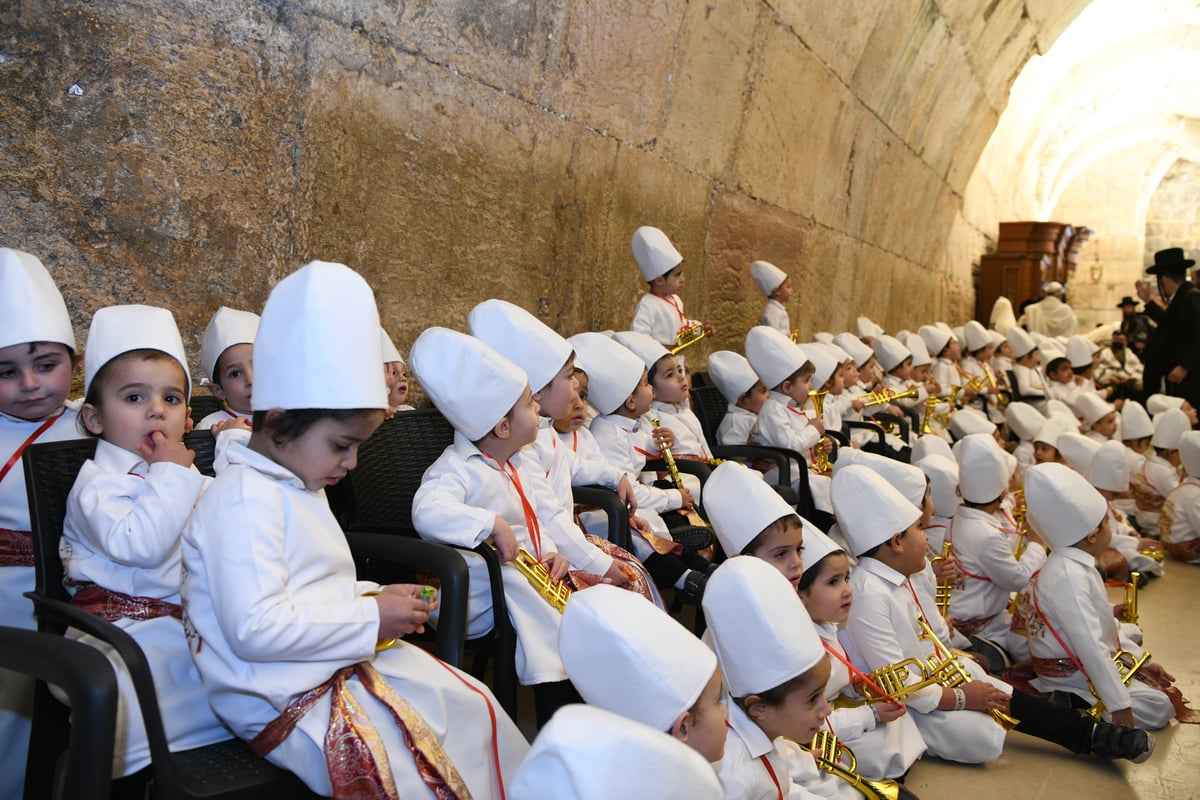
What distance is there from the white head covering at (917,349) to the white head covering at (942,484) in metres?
4.10

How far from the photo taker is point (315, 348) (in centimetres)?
188

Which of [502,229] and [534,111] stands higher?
[534,111]

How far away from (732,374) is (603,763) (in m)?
4.19

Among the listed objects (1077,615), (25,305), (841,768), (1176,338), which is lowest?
(841,768)

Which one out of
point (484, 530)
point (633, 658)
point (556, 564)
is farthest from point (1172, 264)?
point (633, 658)

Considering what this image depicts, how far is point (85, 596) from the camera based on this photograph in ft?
6.86

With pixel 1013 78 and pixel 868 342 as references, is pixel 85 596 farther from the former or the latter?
pixel 1013 78

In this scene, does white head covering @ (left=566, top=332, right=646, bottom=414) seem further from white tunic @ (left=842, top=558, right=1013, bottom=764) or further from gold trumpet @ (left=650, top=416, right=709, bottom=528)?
white tunic @ (left=842, top=558, right=1013, bottom=764)

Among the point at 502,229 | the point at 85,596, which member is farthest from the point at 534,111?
the point at 85,596

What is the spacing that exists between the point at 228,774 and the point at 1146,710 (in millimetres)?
3302

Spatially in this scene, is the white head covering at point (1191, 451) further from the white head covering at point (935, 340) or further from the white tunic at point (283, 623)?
the white tunic at point (283, 623)

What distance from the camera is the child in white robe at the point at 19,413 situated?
2.22 meters

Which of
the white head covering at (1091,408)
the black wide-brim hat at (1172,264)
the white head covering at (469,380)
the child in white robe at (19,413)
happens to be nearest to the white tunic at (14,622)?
the child in white robe at (19,413)

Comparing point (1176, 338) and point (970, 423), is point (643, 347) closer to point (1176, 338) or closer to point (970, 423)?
point (970, 423)
